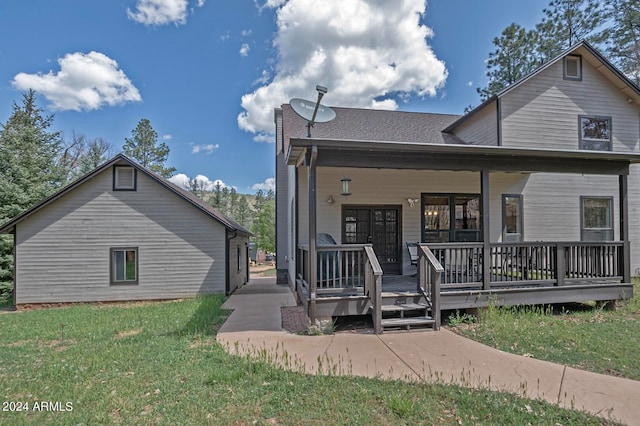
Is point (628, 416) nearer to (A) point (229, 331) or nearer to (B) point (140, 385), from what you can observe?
(B) point (140, 385)

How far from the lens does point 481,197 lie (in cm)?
651

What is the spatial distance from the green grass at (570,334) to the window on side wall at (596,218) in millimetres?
3975

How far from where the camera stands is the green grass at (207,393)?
2.88 meters

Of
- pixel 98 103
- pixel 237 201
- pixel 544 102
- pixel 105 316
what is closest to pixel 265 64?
pixel 544 102

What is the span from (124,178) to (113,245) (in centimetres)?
214

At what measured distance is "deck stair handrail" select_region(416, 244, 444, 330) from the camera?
224 inches

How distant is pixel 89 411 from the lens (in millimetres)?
3049

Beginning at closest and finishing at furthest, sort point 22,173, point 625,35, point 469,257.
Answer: point 469,257 < point 22,173 < point 625,35

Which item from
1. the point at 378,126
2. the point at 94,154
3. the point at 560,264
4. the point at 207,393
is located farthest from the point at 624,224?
the point at 94,154

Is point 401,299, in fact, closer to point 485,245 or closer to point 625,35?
point 485,245

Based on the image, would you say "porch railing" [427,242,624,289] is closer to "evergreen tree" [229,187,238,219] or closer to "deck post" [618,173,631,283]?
"deck post" [618,173,631,283]

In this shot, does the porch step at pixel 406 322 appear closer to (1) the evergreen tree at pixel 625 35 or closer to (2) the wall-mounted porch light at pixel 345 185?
(2) the wall-mounted porch light at pixel 345 185

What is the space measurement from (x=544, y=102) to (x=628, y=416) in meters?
10.3

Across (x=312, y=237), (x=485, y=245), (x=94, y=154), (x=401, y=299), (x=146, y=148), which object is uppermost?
(x=146, y=148)
